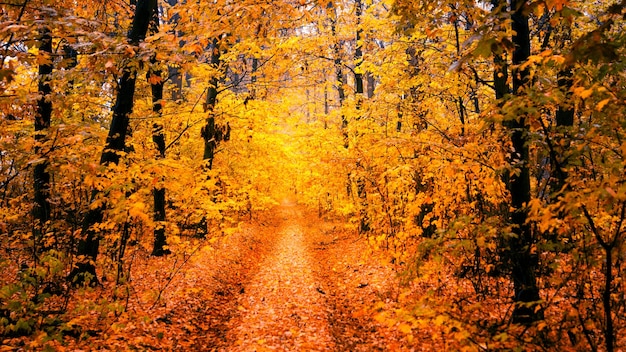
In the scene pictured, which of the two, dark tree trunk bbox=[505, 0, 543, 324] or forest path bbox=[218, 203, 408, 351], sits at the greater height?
dark tree trunk bbox=[505, 0, 543, 324]

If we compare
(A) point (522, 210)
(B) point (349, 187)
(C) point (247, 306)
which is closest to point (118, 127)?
(C) point (247, 306)

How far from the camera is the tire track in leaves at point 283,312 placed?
6.98 metres

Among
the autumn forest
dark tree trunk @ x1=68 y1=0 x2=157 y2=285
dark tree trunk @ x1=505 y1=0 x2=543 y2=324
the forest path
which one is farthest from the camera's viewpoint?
dark tree trunk @ x1=68 y1=0 x2=157 y2=285

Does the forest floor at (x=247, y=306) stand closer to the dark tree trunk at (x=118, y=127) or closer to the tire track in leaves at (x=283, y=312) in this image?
the tire track in leaves at (x=283, y=312)

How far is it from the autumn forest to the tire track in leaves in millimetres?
68

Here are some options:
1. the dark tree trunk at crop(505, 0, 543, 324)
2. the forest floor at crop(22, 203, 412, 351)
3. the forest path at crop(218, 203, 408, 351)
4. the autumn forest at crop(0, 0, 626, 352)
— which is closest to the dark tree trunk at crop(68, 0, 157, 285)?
the autumn forest at crop(0, 0, 626, 352)

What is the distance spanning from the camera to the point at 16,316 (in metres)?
5.22

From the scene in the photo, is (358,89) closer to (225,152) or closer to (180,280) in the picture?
(225,152)

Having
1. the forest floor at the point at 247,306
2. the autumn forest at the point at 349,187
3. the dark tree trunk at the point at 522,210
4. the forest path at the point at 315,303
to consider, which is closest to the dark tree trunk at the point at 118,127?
the autumn forest at the point at 349,187

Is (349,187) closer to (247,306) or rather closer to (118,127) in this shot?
(247,306)

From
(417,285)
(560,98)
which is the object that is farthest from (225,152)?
(560,98)

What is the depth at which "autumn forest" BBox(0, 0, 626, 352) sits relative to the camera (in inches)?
158

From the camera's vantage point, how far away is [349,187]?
15922 mm

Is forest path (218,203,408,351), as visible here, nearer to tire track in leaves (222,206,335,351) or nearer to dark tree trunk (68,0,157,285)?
tire track in leaves (222,206,335,351)
